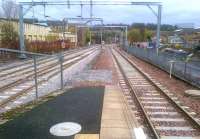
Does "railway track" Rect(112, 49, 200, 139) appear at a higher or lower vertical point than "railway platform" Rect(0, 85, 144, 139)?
lower

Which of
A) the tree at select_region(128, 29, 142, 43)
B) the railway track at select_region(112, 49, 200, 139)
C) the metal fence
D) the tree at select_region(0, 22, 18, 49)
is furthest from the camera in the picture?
the tree at select_region(128, 29, 142, 43)

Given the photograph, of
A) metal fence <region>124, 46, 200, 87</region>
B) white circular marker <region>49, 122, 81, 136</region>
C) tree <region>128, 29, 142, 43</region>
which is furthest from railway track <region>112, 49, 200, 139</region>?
tree <region>128, 29, 142, 43</region>

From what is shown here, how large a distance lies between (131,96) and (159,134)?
640 cm

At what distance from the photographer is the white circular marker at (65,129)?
8.49 meters

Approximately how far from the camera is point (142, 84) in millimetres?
20812

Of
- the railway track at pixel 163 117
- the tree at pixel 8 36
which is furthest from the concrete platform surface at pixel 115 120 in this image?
the tree at pixel 8 36

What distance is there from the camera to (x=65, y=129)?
884 cm

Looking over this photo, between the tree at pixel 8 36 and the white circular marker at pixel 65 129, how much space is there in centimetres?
3922

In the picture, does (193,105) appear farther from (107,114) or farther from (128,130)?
(128,130)

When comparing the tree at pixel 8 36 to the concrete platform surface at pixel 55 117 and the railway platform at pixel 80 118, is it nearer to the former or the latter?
the concrete platform surface at pixel 55 117

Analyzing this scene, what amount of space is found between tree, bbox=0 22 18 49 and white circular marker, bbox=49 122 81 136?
39.2 metres

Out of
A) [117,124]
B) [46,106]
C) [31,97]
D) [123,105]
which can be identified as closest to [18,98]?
[31,97]

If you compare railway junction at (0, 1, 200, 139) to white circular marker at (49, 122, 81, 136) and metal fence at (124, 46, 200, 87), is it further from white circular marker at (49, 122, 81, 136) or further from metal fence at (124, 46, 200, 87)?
metal fence at (124, 46, 200, 87)

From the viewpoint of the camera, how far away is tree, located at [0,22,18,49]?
158 ft
